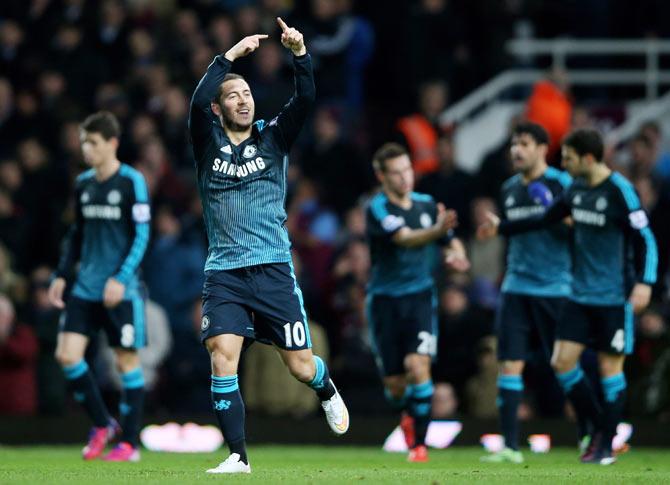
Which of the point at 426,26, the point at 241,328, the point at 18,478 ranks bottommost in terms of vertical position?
the point at 18,478

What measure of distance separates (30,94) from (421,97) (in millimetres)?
4841

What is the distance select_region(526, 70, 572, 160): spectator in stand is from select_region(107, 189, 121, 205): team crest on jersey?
6421 millimetres

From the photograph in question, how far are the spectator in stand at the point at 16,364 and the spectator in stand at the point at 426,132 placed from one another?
5.26 m

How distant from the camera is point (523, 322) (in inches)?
508

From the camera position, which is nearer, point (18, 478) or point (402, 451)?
point (18, 478)

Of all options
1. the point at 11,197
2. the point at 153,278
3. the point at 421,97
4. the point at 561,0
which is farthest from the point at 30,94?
the point at 561,0

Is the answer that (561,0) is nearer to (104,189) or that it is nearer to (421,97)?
(421,97)

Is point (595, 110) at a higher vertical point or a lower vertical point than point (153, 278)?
higher

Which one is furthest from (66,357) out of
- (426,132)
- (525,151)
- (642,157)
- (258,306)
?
(642,157)

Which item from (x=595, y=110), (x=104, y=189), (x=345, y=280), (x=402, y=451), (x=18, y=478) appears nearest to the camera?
(x=18, y=478)

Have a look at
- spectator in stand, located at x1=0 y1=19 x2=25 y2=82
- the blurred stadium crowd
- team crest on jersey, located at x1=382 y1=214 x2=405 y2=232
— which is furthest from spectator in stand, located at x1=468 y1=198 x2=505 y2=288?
spectator in stand, located at x1=0 y1=19 x2=25 y2=82

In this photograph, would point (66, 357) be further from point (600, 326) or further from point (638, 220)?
point (638, 220)

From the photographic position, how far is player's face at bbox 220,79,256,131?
10.2 m

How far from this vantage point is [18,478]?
31.3ft
